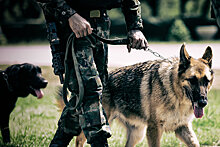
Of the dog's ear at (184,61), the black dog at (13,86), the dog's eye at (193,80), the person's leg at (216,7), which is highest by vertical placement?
the person's leg at (216,7)

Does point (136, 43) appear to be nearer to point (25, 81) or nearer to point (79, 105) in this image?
point (79, 105)

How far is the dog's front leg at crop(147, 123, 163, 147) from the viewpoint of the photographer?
3936 millimetres

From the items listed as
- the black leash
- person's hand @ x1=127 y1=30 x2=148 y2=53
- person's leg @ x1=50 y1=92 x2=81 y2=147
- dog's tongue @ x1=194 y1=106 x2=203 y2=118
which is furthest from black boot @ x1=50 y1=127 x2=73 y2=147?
dog's tongue @ x1=194 y1=106 x2=203 y2=118

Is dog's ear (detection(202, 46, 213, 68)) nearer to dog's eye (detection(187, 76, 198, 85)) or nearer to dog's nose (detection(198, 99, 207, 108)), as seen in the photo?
dog's eye (detection(187, 76, 198, 85))

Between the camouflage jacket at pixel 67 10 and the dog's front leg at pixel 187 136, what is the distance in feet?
4.48

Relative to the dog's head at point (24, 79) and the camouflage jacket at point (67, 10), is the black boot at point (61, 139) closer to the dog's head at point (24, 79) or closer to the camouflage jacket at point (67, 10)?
the camouflage jacket at point (67, 10)

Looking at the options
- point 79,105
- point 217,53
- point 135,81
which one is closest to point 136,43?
point 79,105

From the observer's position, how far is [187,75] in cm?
375

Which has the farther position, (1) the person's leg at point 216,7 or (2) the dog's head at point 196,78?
(2) the dog's head at point 196,78

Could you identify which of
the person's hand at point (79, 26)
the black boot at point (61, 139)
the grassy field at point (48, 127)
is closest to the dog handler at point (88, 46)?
the person's hand at point (79, 26)

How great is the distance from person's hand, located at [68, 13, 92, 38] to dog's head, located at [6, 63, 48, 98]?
193 cm

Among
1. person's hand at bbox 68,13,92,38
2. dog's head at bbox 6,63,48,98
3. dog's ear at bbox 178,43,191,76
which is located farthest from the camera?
dog's head at bbox 6,63,48,98

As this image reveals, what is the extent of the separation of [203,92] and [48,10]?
1.67 metres

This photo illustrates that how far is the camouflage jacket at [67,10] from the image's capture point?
294 centimetres
